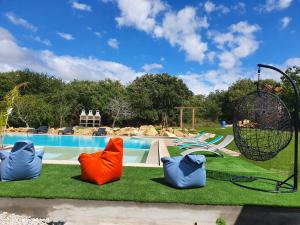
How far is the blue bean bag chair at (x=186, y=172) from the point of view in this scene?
599 centimetres

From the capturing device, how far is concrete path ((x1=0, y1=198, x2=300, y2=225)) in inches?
203

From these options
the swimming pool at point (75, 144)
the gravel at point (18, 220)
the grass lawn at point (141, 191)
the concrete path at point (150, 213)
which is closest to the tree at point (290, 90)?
the swimming pool at point (75, 144)

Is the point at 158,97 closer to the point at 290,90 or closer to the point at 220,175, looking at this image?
the point at 290,90

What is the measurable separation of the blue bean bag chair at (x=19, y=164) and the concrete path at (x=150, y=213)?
3.87 feet

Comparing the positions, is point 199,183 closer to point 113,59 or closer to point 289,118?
point 289,118

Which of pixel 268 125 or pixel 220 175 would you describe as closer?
pixel 268 125

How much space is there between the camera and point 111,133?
24.3 m

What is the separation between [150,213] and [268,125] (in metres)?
3.23

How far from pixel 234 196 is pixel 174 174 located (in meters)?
1.14

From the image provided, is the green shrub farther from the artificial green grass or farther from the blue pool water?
the blue pool water

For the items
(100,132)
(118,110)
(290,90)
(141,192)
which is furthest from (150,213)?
(118,110)

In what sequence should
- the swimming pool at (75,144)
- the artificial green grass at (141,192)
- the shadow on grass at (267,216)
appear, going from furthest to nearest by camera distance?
the swimming pool at (75,144), the artificial green grass at (141,192), the shadow on grass at (267,216)

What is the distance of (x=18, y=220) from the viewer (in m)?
5.11

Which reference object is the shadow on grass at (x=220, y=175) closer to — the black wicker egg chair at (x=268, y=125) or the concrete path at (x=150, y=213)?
the black wicker egg chair at (x=268, y=125)
